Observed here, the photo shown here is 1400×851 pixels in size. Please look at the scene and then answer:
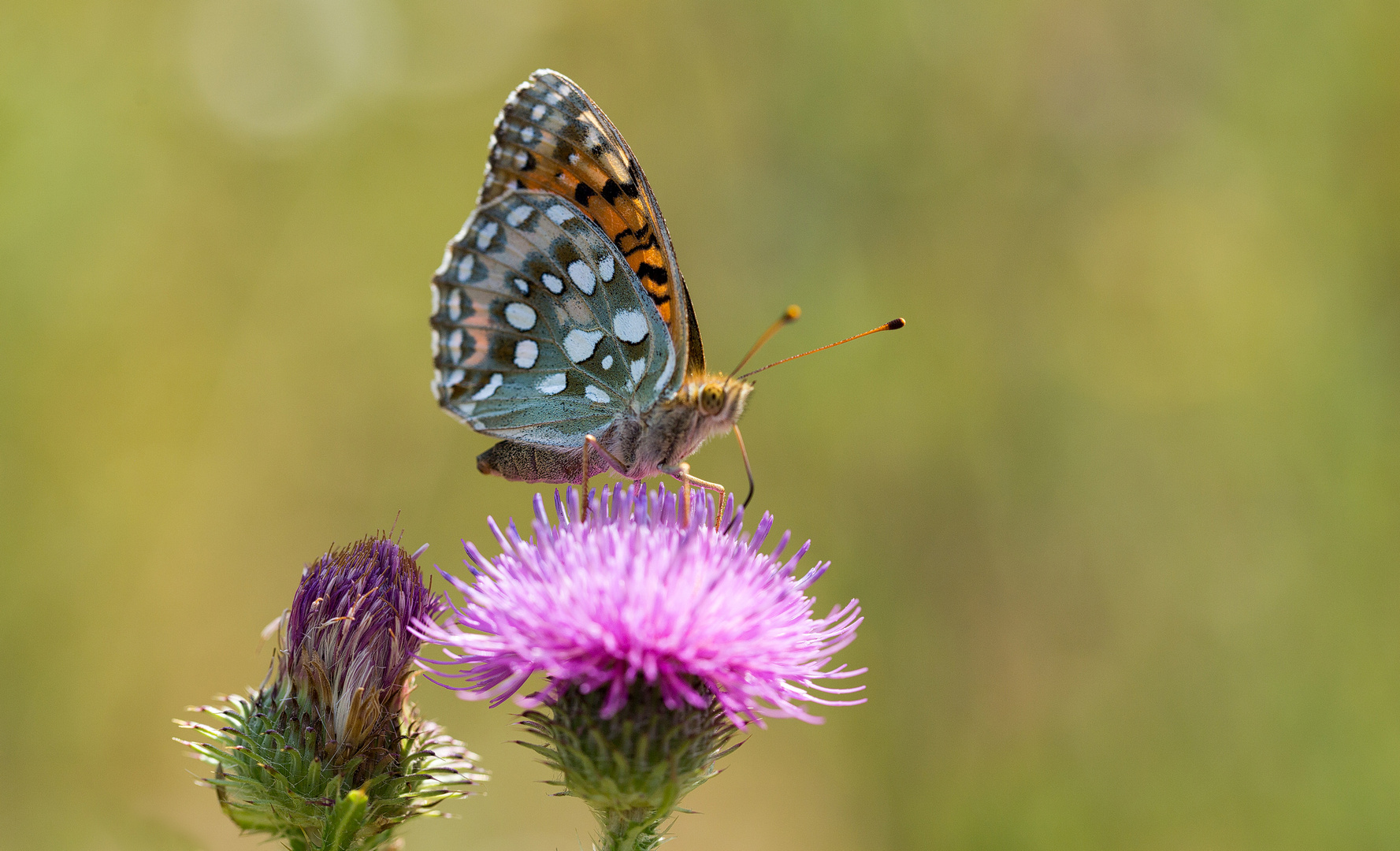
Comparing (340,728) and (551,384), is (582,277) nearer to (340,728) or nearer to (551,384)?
(551,384)

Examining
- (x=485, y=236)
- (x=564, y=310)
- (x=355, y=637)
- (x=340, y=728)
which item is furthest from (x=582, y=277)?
(x=340, y=728)

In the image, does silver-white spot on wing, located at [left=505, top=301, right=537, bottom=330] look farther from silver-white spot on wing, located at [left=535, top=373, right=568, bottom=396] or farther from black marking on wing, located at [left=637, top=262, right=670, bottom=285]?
black marking on wing, located at [left=637, top=262, right=670, bottom=285]

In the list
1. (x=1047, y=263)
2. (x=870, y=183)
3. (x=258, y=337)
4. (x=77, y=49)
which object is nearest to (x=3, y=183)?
(x=77, y=49)

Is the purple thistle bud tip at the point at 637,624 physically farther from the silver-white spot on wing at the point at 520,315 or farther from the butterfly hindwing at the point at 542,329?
the silver-white spot on wing at the point at 520,315

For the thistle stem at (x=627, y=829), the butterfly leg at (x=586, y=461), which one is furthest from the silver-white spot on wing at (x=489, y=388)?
the thistle stem at (x=627, y=829)

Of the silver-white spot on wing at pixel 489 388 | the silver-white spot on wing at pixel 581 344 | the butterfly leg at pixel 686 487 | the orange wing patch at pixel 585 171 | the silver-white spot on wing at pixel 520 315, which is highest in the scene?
the orange wing patch at pixel 585 171

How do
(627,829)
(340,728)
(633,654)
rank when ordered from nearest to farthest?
(633,654) → (627,829) → (340,728)

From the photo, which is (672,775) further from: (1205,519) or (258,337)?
(258,337)
